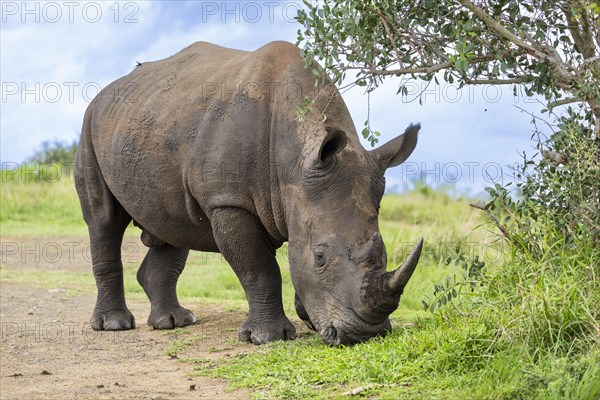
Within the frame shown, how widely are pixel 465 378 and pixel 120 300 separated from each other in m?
5.14

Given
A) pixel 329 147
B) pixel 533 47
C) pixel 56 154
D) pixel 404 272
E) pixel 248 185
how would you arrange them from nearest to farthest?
1. pixel 404 272
2. pixel 533 47
3. pixel 329 147
4. pixel 248 185
5. pixel 56 154

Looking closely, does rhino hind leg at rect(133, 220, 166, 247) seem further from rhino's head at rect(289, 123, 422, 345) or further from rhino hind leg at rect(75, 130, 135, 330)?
rhino's head at rect(289, 123, 422, 345)

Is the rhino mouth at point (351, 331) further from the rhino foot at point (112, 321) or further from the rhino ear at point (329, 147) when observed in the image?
the rhino foot at point (112, 321)

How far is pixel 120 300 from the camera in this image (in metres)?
10.4

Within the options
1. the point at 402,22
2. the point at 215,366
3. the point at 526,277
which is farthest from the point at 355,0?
the point at 215,366

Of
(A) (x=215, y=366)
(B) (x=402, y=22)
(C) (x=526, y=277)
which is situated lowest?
(A) (x=215, y=366)

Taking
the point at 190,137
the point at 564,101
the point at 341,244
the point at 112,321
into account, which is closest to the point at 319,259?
the point at 341,244

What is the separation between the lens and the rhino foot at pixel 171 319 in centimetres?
993

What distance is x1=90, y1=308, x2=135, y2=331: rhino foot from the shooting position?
1010 centimetres

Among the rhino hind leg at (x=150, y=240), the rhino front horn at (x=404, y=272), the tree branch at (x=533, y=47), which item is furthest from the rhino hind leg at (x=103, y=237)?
the tree branch at (x=533, y=47)

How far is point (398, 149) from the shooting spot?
26.9ft

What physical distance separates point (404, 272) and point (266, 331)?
184 cm

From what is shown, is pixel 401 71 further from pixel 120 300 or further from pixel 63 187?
pixel 63 187

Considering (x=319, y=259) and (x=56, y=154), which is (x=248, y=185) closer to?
(x=319, y=259)
